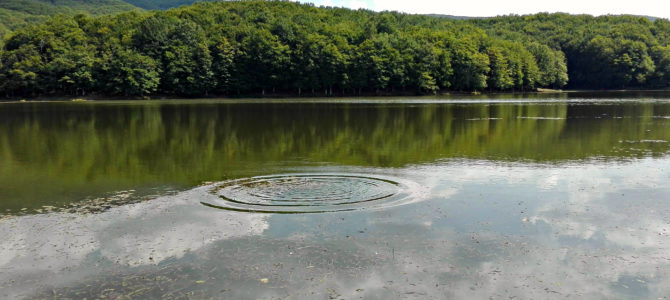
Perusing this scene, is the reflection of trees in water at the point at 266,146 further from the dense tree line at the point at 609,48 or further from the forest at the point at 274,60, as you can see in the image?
the dense tree line at the point at 609,48

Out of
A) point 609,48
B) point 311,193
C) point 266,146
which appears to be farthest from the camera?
point 609,48

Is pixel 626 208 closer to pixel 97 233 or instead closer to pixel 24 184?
pixel 97 233

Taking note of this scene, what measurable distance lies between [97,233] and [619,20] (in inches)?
8244

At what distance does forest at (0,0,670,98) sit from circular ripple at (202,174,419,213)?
294 ft

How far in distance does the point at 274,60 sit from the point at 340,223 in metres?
103

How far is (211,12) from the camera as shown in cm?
14838

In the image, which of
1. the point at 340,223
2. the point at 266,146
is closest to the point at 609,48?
the point at 266,146

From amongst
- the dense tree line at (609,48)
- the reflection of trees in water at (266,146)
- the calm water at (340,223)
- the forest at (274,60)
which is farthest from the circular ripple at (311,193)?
the dense tree line at (609,48)

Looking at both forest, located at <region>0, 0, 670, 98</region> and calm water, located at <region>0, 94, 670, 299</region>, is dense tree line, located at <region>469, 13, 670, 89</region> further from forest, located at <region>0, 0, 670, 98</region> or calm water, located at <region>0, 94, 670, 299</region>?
calm water, located at <region>0, 94, 670, 299</region>

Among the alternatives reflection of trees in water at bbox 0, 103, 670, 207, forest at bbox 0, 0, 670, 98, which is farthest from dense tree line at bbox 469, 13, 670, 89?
reflection of trees in water at bbox 0, 103, 670, 207

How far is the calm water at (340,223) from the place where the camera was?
24.5ft

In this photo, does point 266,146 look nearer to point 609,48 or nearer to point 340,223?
point 340,223

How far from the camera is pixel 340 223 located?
400 inches

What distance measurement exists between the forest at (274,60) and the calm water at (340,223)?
86.7 m
